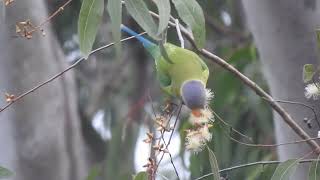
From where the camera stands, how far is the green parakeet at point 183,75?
102 centimetres

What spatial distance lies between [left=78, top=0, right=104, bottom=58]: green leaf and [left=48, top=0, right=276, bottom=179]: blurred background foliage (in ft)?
1.93

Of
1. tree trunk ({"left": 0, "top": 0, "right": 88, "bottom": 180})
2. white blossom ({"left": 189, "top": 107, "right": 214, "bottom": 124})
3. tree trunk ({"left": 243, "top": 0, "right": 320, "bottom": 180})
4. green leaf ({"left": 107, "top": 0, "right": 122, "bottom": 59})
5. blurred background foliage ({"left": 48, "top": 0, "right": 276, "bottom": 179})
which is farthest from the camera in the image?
blurred background foliage ({"left": 48, "top": 0, "right": 276, "bottom": 179})

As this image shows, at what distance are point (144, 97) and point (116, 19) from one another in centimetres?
160

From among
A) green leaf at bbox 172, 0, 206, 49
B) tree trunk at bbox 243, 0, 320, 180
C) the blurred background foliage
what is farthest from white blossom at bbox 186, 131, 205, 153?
the blurred background foliage

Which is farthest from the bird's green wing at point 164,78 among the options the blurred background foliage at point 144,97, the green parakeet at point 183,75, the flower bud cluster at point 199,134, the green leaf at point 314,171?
the blurred background foliage at point 144,97

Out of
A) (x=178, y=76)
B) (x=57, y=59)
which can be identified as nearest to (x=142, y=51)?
(x=57, y=59)

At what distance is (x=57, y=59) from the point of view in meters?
1.80

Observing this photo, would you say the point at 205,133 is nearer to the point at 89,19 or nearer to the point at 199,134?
→ the point at 199,134

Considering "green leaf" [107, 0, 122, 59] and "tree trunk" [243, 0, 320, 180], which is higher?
"tree trunk" [243, 0, 320, 180]

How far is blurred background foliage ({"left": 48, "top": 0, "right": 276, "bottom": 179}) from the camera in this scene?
2.10 meters

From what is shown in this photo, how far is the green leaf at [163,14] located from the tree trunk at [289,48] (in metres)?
0.44

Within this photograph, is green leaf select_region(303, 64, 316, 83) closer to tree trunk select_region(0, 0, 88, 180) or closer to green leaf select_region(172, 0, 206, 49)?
green leaf select_region(172, 0, 206, 49)

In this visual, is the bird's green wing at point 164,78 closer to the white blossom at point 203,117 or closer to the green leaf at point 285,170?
the white blossom at point 203,117

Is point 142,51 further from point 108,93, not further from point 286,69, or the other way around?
point 286,69
